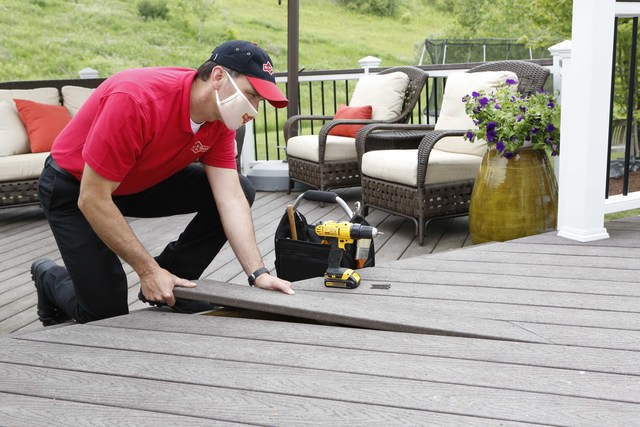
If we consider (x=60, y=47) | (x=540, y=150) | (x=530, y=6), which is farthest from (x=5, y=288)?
(x=60, y=47)

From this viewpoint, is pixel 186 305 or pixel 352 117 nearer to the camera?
pixel 186 305

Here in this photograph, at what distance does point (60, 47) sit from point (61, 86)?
48.2 feet

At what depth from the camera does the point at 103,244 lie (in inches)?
90.6

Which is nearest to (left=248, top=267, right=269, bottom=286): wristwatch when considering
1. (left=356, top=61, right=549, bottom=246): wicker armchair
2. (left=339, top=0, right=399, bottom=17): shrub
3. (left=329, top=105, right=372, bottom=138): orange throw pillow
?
(left=356, top=61, right=549, bottom=246): wicker armchair

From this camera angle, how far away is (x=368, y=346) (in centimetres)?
173

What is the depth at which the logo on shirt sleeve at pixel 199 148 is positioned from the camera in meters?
2.24

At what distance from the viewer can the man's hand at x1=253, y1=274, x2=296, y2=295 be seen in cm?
212

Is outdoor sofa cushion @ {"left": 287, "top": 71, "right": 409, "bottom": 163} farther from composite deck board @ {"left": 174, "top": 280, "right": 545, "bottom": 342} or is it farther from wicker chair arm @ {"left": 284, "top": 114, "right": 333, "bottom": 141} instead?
composite deck board @ {"left": 174, "top": 280, "right": 545, "bottom": 342}

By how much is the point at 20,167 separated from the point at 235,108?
10.3 feet

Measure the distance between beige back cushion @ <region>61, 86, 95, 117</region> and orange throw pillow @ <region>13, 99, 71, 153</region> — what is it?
0.61 feet

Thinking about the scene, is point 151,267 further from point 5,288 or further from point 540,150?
point 540,150

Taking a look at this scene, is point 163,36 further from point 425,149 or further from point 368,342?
point 368,342

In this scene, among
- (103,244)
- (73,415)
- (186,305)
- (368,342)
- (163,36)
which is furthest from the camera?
(163,36)

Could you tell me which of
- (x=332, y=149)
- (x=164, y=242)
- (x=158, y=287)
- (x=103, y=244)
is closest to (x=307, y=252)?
(x=158, y=287)
